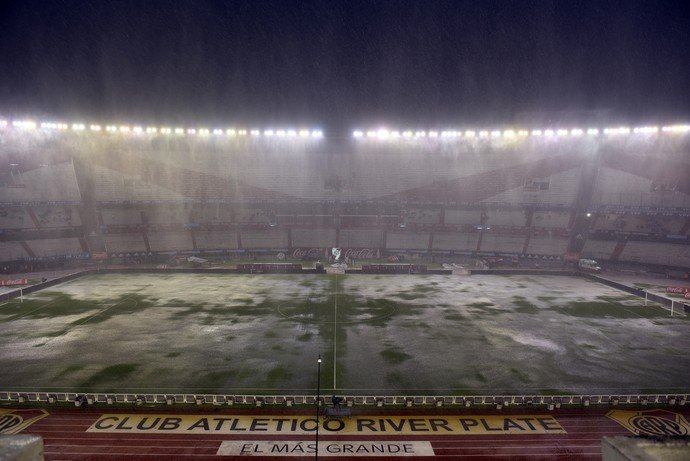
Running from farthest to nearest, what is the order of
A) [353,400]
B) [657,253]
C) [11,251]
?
[657,253] → [11,251] → [353,400]

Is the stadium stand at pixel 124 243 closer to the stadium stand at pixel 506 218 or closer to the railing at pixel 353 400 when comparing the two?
the railing at pixel 353 400

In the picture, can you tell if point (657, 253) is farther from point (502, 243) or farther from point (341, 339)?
point (341, 339)

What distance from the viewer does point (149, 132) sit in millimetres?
66375

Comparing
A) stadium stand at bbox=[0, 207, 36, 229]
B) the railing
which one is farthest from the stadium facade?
the railing

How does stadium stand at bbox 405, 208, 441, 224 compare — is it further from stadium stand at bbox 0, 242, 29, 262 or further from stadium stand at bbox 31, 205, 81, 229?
stadium stand at bbox 0, 242, 29, 262

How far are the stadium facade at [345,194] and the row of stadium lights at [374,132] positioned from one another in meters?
0.36

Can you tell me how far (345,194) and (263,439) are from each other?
5702 centimetres

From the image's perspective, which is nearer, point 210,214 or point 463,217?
point 210,214

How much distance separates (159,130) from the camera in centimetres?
6388

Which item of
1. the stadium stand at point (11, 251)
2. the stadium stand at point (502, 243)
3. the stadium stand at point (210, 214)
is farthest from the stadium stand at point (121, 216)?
the stadium stand at point (502, 243)

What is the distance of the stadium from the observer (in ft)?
78.7

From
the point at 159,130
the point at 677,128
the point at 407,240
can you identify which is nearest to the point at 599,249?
the point at 677,128

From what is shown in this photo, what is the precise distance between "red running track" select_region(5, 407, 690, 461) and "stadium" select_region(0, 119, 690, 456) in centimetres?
143

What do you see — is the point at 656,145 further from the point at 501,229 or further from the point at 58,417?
the point at 58,417
